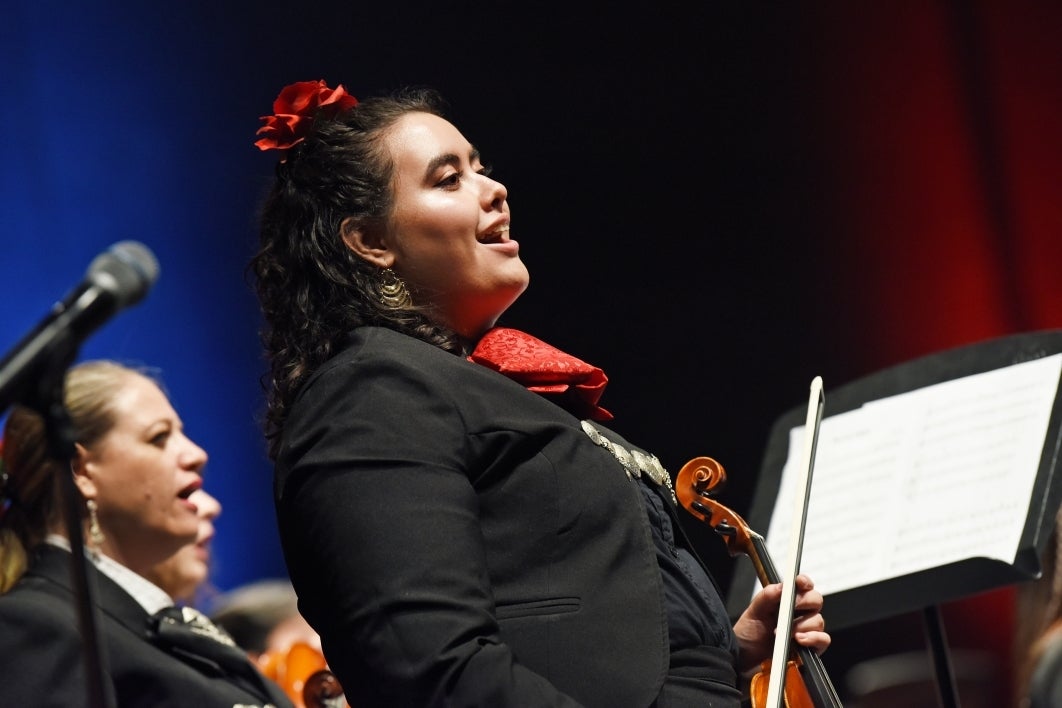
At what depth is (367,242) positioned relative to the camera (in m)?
1.97

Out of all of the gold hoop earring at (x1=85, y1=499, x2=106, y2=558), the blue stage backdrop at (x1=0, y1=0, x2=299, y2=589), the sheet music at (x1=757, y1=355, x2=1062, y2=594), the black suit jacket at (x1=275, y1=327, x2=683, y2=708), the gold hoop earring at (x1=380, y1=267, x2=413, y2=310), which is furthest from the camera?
the blue stage backdrop at (x1=0, y1=0, x2=299, y2=589)

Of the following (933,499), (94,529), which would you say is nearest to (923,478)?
(933,499)

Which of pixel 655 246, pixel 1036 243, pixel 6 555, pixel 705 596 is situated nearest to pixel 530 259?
pixel 655 246

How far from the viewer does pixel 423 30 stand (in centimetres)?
394

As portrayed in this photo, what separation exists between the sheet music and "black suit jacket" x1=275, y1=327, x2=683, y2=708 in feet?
2.39

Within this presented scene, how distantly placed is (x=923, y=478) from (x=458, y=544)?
106 cm

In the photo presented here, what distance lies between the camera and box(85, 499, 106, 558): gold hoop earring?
2646 mm

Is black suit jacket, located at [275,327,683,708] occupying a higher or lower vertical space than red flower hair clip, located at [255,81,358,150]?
lower

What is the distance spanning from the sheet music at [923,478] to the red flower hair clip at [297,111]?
3.30 feet

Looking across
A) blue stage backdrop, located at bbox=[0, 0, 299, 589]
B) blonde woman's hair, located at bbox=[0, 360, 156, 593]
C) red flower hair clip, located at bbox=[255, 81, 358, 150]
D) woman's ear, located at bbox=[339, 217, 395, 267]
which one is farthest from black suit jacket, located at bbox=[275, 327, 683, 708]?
blue stage backdrop, located at bbox=[0, 0, 299, 589]

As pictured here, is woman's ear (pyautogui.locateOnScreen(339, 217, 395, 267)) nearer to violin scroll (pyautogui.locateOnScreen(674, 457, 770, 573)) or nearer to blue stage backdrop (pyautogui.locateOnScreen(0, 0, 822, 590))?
violin scroll (pyautogui.locateOnScreen(674, 457, 770, 573))

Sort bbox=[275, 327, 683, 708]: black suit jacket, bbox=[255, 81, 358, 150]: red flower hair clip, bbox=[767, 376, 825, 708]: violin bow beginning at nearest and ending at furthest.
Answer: bbox=[275, 327, 683, 708]: black suit jacket < bbox=[767, 376, 825, 708]: violin bow < bbox=[255, 81, 358, 150]: red flower hair clip

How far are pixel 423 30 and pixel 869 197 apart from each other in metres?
1.48

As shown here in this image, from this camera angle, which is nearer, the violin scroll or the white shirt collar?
the violin scroll
